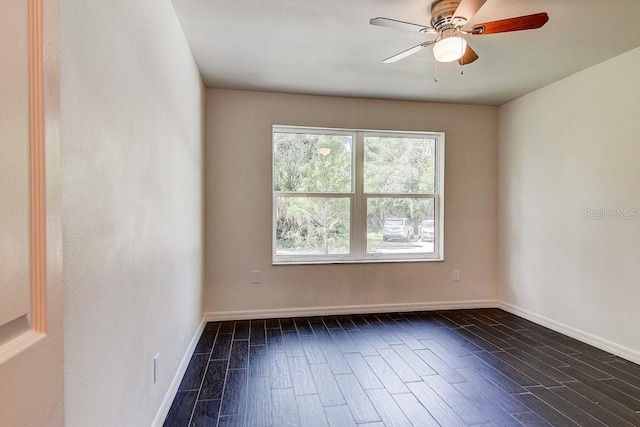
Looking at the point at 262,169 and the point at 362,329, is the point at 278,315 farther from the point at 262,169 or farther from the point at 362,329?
the point at 262,169

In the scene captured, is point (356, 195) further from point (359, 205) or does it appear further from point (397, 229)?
point (397, 229)

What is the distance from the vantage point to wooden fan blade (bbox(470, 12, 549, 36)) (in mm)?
1817

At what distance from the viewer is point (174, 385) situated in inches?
83.8

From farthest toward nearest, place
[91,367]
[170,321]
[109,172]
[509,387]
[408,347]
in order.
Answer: [408,347]
[509,387]
[170,321]
[109,172]
[91,367]

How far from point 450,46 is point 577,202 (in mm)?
2127

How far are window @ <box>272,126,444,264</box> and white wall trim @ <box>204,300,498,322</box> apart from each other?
0.53 meters

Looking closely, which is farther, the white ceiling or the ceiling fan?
the white ceiling

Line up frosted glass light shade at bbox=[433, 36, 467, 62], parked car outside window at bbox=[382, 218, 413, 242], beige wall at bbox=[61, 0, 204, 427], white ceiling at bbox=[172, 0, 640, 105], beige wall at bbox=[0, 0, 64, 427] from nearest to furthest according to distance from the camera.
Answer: beige wall at bbox=[0, 0, 64, 427] → beige wall at bbox=[61, 0, 204, 427] → frosted glass light shade at bbox=[433, 36, 467, 62] → white ceiling at bbox=[172, 0, 640, 105] → parked car outside window at bbox=[382, 218, 413, 242]

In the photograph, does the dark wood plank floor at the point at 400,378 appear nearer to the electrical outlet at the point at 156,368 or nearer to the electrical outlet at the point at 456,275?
the electrical outlet at the point at 156,368

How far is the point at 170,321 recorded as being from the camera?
81.4 inches

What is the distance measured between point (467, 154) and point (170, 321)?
3635mm

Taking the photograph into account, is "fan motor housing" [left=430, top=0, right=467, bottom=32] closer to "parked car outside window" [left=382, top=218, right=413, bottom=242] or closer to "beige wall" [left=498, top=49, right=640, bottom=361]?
"beige wall" [left=498, top=49, right=640, bottom=361]

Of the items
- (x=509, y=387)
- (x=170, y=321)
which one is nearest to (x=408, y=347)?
(x=509, y=387)

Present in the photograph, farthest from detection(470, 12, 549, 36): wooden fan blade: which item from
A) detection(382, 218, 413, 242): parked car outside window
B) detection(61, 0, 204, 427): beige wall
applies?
detection(382, 218, 413, 242): parked car outside window
